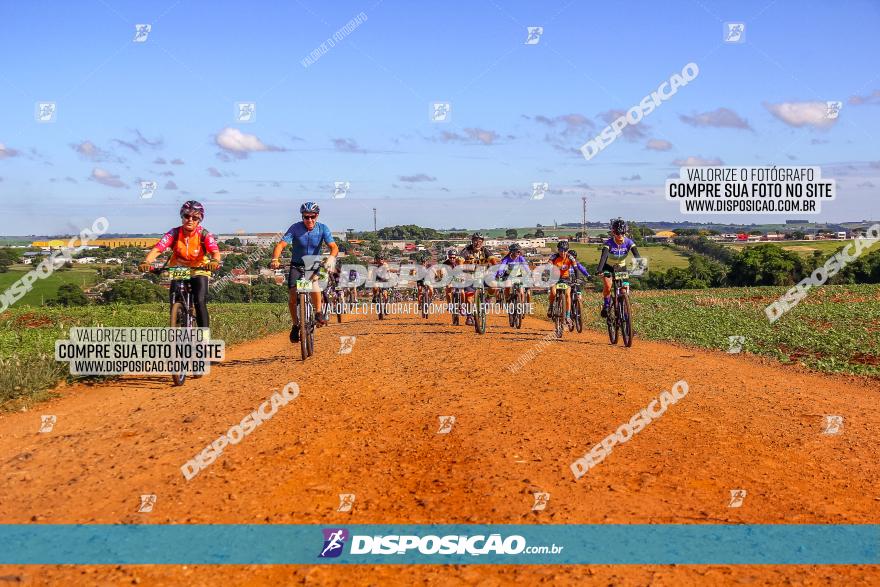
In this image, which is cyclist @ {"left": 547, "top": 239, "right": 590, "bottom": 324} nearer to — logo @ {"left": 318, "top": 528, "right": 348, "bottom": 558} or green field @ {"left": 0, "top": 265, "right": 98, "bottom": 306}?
logo @ {"left": 318, "top": 528, "right": 348, "bottom": 558}

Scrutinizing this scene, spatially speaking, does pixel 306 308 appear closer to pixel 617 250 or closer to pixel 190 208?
pixel 190 208

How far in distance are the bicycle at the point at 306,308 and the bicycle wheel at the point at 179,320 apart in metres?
2.15

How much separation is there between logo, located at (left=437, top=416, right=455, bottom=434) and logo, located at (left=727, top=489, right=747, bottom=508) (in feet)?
9.29

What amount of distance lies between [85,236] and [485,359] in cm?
1318

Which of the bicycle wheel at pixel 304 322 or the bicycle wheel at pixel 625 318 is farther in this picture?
the bicycle wheel at pixel 625 318

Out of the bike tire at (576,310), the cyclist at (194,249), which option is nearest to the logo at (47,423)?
the cyclist at (194,249)

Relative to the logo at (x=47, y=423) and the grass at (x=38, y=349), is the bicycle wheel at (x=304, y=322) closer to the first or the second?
the grass at (x=38, y=349)

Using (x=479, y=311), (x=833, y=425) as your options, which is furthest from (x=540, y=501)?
(x=479, y=311)

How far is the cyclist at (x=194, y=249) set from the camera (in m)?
11.3

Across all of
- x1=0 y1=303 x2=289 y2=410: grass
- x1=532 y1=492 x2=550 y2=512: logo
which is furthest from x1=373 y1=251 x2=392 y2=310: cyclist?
x1=532 y1=492 x2=550 y2=512: logo

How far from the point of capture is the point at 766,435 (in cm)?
765

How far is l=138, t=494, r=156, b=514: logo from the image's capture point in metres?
5.28

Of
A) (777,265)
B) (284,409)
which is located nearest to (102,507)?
(284,409)

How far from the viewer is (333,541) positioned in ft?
15.5
